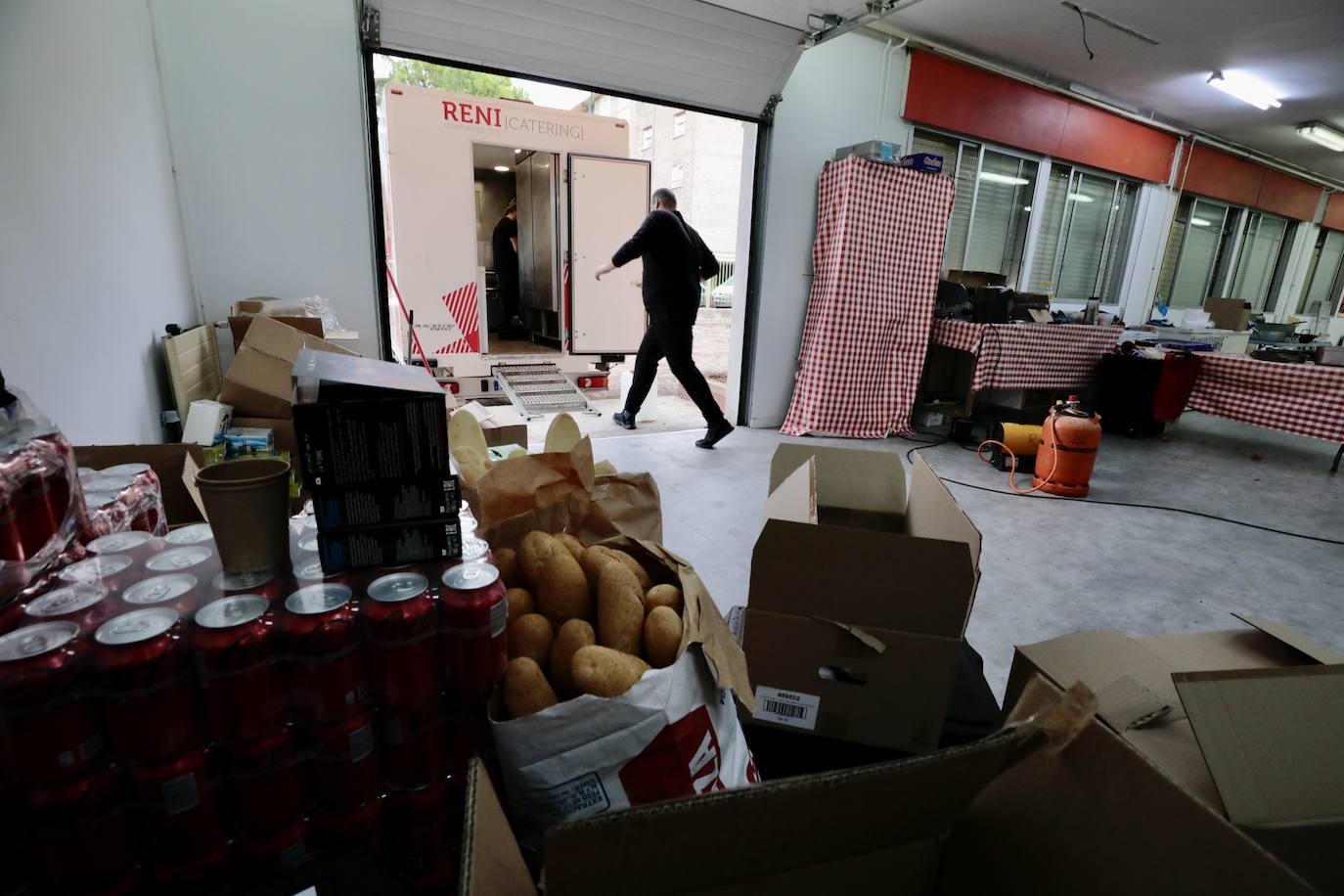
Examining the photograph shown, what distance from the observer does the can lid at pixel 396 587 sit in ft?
2.50

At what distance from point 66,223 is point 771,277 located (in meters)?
3.96

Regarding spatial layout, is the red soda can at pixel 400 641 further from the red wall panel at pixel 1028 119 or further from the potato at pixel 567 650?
the red wall panel at pixel 1028 119

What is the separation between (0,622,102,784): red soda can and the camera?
0.58 metres

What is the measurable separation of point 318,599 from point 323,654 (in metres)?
0.07

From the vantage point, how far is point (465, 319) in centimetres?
449

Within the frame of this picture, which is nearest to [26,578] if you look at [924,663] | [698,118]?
[924,663]

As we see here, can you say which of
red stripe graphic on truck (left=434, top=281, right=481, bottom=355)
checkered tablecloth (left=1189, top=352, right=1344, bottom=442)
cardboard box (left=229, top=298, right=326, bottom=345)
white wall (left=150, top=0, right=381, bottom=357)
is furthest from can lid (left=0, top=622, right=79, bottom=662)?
checkered tablecloth (left=1189, top=352, right=1344, bottom=442)

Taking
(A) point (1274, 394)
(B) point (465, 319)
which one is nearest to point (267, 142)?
(B) point (465, 319)

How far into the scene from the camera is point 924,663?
1140 millimetres

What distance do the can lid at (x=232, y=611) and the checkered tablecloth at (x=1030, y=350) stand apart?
4784 millimetres

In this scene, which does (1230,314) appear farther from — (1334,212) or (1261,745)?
(1261,745)

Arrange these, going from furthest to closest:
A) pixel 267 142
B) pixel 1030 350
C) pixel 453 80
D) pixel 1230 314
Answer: pixel 453 80 → pixel 1230 314 → pixel 1030 350 → pixel 267 142

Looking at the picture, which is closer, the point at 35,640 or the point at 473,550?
the point at 35,640

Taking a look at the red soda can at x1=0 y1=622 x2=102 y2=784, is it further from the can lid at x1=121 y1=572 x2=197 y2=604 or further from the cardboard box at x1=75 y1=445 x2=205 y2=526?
the cardboard box at x1=75 y1=445 x2=205 y2=526
